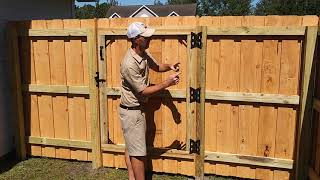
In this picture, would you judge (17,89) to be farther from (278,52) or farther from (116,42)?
(278,52)

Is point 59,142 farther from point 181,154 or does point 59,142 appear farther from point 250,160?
point 250,160

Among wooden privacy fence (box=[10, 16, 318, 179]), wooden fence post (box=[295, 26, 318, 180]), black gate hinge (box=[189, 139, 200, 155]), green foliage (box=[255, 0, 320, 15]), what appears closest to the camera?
wooden fence post (box=[295, 26, 318, 180])

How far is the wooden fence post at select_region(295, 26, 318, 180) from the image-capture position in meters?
4.37

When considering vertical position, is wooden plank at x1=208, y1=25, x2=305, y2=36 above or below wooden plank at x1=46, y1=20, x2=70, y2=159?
above

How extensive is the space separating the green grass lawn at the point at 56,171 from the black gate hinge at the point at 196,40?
1.90 meters

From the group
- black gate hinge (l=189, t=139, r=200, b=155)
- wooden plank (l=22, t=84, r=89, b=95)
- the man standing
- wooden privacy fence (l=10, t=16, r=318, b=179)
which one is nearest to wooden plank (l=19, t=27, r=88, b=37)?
wooden privacy fence (l=10, t=16, r=318, b=179)

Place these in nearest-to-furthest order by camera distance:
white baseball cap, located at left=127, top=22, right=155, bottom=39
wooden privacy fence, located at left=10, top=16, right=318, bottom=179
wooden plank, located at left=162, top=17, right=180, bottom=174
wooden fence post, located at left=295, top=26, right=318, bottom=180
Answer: white baseball cap, located at left=127, top=22, right=155, bottom=39 → wooden fence post, located at left=295, top=26, right=318, bottom=180 → wooden privacy fence, located at left=10, top=16, right=318, bottom=179 → wooden plank, located at left=162, top=17, right=180, bottom=174

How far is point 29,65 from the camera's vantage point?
5629 mm

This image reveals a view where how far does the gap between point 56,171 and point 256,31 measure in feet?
11.6

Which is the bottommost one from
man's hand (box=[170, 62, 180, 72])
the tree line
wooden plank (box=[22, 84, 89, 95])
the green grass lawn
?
the green grass lawn

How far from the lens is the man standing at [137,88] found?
4.32 m

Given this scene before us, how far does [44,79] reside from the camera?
5.61 m

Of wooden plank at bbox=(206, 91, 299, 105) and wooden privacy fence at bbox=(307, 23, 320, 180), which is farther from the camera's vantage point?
wooden plank at bbox=(206, 91, 299, 105)

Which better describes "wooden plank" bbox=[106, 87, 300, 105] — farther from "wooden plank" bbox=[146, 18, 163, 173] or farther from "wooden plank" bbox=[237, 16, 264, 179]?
"wooden plank" bbox=[146, 18, 163, 173]
